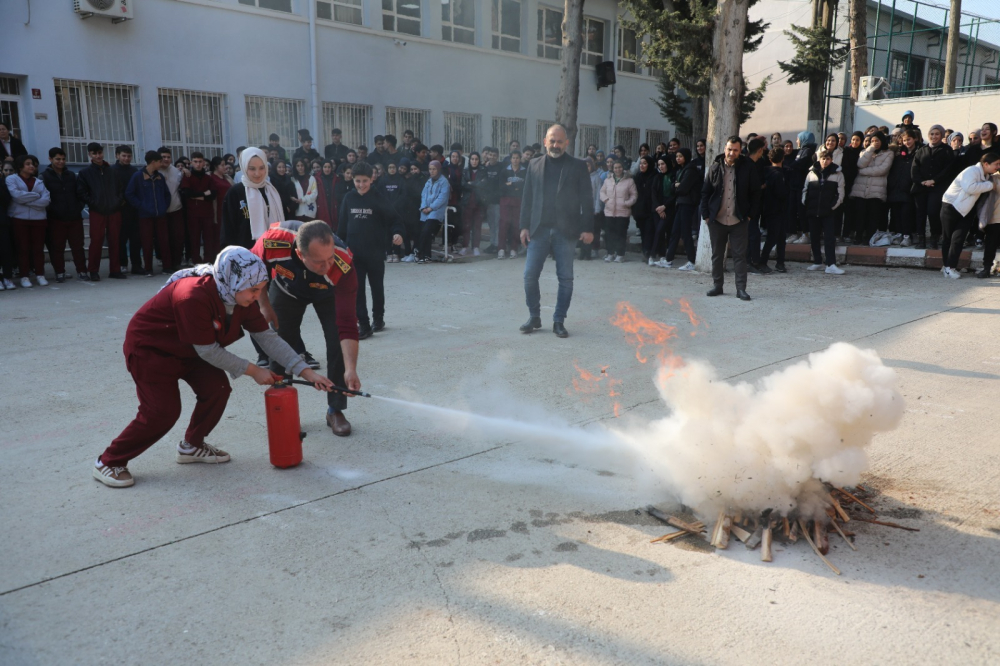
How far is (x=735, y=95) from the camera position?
11.4 meters

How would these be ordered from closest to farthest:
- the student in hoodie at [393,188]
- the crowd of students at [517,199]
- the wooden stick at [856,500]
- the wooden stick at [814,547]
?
the wooden stick at [814,547]
the wooden stick at [856,500]
the crowd of students at [517,199]
the student in hoodie at [393,188]

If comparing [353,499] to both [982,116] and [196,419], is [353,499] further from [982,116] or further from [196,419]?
[982,116]

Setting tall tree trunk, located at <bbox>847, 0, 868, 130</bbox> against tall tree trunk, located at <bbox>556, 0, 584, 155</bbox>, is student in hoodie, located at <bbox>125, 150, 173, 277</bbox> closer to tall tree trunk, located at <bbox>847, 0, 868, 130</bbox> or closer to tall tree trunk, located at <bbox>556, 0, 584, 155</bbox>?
tall tree trunk, located at <bbox>556, 0, 584, 155</bbox>

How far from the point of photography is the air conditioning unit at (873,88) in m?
16.2

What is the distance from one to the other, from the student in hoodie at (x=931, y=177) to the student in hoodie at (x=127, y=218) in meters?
12.2

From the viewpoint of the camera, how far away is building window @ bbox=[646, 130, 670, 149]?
27848 mm

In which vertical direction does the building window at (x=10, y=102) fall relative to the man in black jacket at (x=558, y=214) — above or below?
above

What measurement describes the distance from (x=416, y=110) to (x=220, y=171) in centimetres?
893

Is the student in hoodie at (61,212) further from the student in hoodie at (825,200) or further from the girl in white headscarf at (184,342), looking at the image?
the student in hoodie at (825,200)

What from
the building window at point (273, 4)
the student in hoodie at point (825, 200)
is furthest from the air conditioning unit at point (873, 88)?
the building window at point (273, 4)

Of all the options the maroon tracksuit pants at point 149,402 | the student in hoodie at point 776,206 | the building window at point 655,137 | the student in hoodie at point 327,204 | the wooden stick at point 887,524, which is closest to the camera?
the wooden stick at point 887,524

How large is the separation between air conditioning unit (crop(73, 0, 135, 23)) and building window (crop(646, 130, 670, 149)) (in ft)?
60.4

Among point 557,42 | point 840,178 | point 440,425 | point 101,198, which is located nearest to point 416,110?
point 557,42

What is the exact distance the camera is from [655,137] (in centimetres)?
2831
